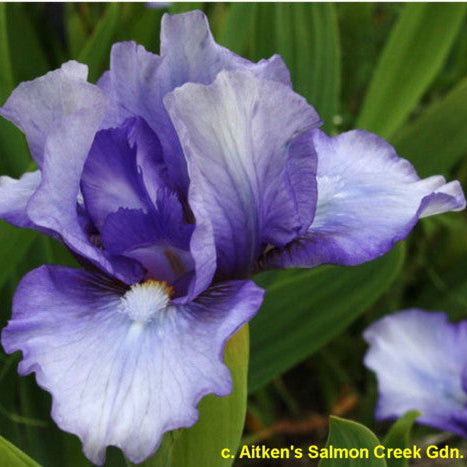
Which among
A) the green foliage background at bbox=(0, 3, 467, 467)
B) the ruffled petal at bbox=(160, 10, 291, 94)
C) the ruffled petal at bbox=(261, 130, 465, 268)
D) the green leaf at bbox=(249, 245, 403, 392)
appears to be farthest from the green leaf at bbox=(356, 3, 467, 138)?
the ruffled petal at bbox=(160, 10, 291, 94)

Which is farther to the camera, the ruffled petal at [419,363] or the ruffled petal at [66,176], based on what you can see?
the ruffled petal at [419,363]

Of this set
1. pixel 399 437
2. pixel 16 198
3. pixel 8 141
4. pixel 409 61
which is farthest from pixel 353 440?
pixel 409 61

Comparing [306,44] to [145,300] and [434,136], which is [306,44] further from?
[145,300]

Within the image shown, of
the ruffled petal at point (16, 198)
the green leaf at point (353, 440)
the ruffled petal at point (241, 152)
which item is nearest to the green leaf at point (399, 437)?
the green leaf at point (353, 440)

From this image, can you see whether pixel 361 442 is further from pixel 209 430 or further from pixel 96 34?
pixel 96 34

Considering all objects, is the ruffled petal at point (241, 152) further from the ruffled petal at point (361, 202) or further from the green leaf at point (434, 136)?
the green leaf at point (434, 136)
